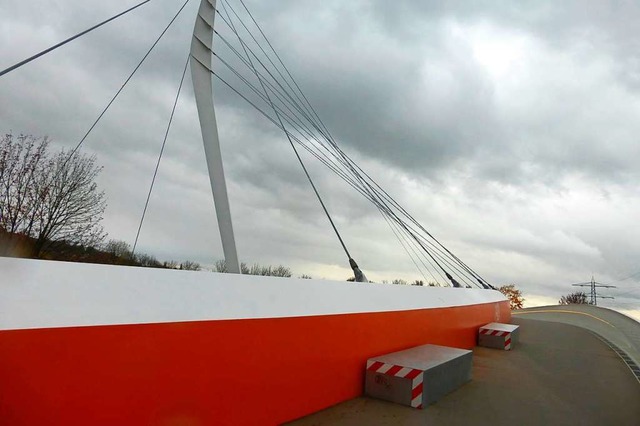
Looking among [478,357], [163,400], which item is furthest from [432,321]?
[163,400]

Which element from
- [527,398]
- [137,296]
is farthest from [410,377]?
[137,296]

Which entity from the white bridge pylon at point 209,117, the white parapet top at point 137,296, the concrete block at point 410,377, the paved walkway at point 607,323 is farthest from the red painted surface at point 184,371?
the paved walkway at point 607,323

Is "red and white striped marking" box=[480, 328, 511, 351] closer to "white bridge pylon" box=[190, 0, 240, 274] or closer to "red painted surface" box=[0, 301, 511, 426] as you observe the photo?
"red painted surface" box=[0, 301, 511, 426]

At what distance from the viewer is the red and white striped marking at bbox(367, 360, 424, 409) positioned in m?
4.79

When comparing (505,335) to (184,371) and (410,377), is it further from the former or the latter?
(184,371)

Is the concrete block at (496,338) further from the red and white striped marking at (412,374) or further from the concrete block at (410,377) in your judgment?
the red and white striped marking at (412,374)

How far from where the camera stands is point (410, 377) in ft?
15.8

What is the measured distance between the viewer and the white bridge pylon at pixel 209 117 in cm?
638

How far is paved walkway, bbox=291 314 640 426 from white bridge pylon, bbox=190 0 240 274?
9.70 ft

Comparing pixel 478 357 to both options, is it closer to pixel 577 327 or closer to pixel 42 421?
pixel 42 421

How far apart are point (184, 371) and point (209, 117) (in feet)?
15.1

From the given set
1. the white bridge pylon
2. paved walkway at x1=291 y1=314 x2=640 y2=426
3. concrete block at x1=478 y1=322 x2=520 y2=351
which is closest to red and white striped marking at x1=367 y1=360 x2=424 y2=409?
paved walkway at x1=291 y1=314 x2=640 y2=426

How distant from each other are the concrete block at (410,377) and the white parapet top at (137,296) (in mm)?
949

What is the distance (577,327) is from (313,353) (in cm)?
1640
